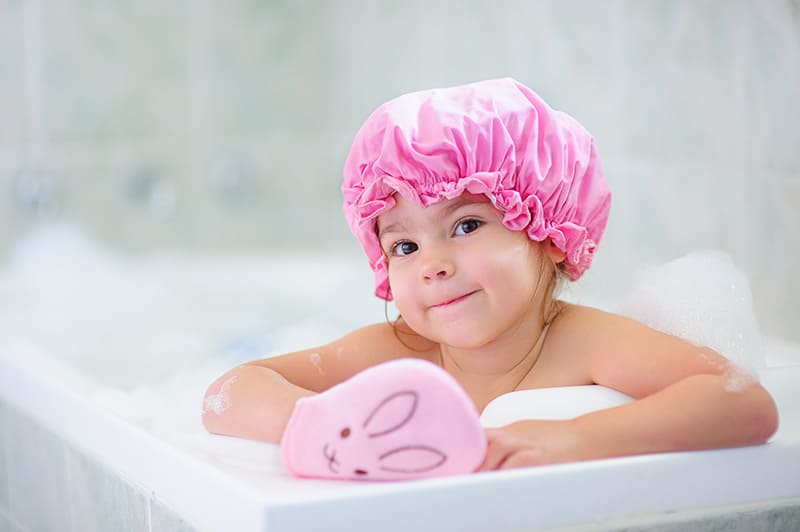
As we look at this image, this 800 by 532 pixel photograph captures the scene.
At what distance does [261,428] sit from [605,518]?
0.35 meters

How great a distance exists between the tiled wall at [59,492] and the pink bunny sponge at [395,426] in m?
0.17

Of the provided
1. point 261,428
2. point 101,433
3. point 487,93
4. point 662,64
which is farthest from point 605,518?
point 662,64

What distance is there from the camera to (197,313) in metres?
2.52

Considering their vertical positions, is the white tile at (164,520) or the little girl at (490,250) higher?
the little girl at (490,250)

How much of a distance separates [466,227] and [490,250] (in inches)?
1.5

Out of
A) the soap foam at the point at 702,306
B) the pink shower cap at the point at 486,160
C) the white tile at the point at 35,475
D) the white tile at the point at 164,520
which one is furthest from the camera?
the white tile at the point at 35,475

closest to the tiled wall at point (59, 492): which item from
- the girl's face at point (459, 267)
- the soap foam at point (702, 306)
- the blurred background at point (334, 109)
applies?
the girl's face at point (459, 267)

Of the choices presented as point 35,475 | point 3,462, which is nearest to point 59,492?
point 35,475

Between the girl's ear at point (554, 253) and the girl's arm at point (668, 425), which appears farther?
the girl's ear at point (554, 253)

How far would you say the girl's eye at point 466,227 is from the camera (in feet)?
4.13

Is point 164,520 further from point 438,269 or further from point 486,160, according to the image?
point 486,160

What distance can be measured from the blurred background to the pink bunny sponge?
86 cm

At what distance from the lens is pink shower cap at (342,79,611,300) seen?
3.98 ft

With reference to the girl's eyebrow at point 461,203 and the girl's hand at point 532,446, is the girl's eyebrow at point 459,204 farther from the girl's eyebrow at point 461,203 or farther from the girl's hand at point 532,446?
the girl's hand at point 532,446
